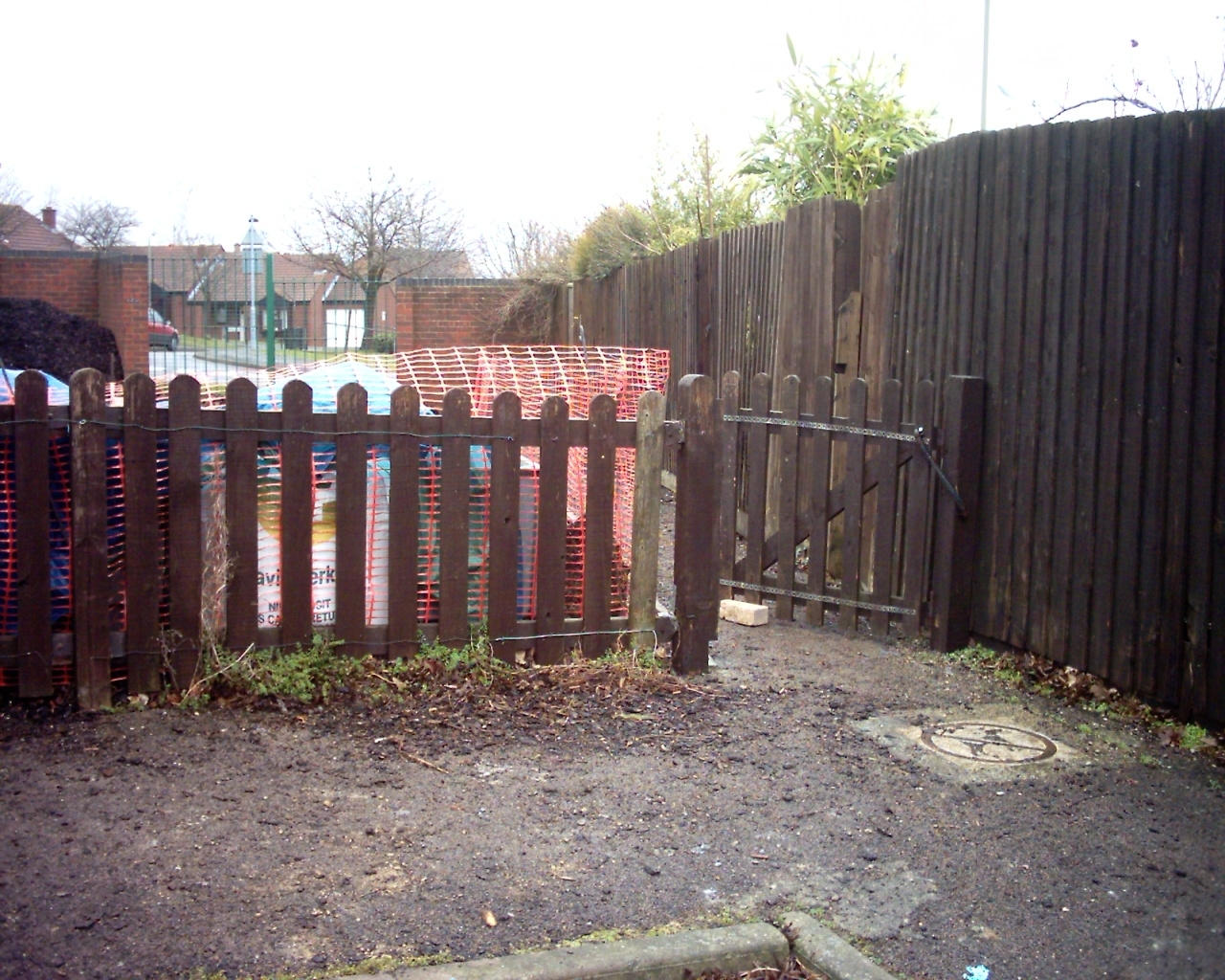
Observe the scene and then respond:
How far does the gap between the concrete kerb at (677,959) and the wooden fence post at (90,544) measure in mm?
2436

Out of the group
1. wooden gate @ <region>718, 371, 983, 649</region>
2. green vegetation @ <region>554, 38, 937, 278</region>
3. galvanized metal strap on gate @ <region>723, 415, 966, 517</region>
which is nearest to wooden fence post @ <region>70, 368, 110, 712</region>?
wooden gate @ <region>718, 371, 983, 649</region>

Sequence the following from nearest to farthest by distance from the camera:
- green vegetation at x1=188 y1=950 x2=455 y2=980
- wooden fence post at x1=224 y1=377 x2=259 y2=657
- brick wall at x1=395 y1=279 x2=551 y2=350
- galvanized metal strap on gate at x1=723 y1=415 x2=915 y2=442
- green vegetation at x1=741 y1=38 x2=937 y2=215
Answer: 1. green vegetation at x1=188 y1=950 x2=455 y2=980
2. wooden fence post at x1=224 y1=377 x2=259 y2=657
3. galvanized metal strap on gate at x1=723 y1=415 x2=915 y2=442
4. green vegetation at x1=741 y1=38 x2=937 y2=215
5. brick wall at x1=395 y1=279 x2=551 y2=350

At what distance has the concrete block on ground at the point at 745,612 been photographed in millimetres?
6891

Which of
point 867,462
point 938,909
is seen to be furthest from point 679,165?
point 938,909

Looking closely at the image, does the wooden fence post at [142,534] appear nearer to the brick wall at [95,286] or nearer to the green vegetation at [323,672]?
the green vegetation at [323,672]

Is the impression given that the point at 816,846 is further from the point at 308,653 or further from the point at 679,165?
the point at 679,165

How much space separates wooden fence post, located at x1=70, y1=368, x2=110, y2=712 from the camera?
479 cm

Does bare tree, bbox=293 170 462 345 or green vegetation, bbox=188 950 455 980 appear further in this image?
bare tree, bbox=293 170 462 345

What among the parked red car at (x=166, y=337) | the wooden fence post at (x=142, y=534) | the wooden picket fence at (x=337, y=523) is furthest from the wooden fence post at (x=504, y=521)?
the parked red car at (x=166, y=337)

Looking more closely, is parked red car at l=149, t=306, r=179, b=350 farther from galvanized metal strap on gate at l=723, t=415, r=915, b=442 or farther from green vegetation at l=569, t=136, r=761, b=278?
galvanized metal strap on gate at l=723, t=415, r=915, b=442

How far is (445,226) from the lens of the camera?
3425cm

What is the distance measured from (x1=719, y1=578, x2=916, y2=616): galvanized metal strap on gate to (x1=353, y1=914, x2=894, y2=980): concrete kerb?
3434mm

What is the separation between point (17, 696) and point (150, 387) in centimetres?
138

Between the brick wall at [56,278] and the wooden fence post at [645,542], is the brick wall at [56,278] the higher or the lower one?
the higher one
